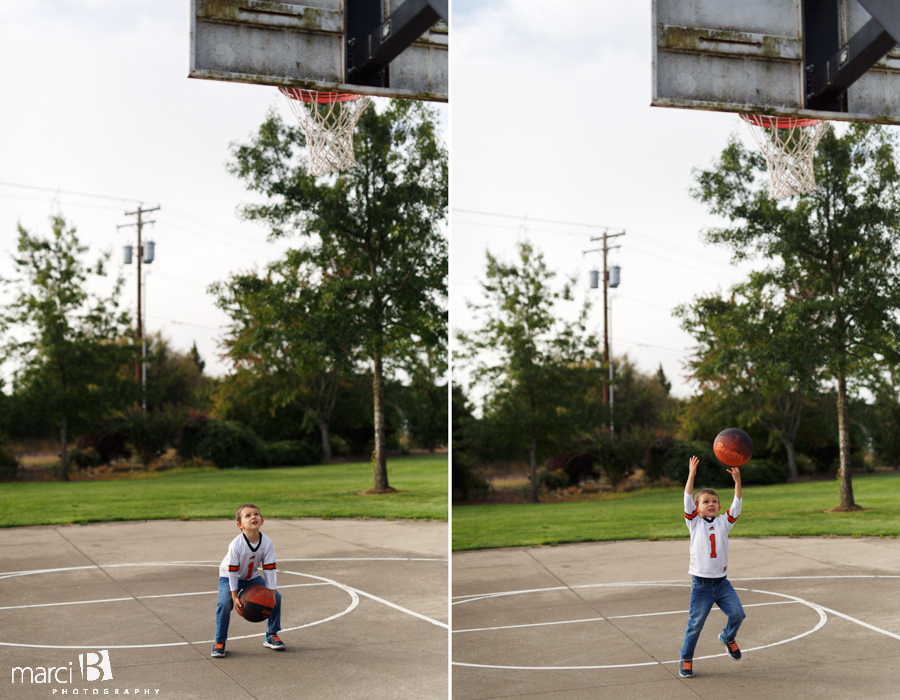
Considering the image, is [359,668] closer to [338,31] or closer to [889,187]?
[338,31]

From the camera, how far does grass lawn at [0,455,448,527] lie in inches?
651

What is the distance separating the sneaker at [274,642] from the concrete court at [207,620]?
0.31 ft

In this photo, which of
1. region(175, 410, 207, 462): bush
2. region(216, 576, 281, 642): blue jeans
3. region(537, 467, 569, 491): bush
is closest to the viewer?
region(216, 576, 281, 642): blue jeans

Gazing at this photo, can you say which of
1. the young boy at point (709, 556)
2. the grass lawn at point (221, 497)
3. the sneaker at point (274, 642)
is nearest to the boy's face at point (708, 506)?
the young boy at point (709, 556)

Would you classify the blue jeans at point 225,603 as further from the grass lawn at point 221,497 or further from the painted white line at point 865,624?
the grass lawn at point 221,497

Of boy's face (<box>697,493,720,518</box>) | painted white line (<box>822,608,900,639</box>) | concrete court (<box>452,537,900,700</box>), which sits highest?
boy's face (<box>697,493,720,518</box>)

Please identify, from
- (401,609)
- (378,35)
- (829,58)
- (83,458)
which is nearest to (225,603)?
(401,609)

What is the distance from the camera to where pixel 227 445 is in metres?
24.9

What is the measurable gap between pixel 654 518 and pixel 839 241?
22.3ft

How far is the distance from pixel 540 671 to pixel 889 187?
49.0ft

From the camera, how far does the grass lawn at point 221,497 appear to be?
651 inches

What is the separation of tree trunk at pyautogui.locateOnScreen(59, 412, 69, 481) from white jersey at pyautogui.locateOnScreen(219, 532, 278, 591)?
16.1 m

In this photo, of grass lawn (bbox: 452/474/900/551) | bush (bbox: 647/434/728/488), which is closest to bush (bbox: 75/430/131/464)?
grass lawn (bbox: 452/474/900/551)

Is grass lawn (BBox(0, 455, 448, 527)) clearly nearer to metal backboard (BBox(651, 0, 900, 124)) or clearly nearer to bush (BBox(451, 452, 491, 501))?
bush (BBox(451, 452, 491, 501))
